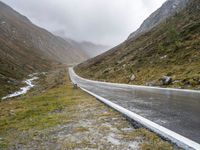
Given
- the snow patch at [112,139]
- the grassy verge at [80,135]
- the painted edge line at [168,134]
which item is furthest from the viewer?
the snow patch at [112,139]

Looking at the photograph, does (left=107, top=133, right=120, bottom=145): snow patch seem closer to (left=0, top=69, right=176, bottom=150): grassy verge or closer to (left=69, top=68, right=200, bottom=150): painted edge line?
(left=0, top=69, right=176, bottom=150): grassy verge

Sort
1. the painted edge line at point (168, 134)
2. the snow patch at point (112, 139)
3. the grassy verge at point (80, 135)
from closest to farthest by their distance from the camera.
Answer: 1. the painted edge line at point (168, 134)
2. the grassy verge at point (80, 135)
3. the snow patch at point (112, 139)

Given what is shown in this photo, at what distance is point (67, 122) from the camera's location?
12914 mm

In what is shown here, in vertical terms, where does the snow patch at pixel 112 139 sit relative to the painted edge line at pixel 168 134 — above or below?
below

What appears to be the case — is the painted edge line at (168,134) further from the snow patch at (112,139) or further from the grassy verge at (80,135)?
the snow patch at (112,139)

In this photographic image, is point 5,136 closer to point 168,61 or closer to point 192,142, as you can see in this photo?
point 192,142

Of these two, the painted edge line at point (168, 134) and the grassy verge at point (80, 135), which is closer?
the painted edge line at point (168, 134)

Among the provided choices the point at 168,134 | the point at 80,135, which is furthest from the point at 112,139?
the point at 168,134

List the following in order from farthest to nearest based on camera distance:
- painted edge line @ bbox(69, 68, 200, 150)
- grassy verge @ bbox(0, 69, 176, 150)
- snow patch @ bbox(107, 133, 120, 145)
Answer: snow patch @ bbox(107, 133, 120, 145) → grassy verge @ bbox(0, 69, 176, 150) → painted edge line @ bbox(69, 68, 200, 150)

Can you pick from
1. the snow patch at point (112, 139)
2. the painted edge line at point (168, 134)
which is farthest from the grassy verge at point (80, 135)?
the painted edge line at point (168, 134)

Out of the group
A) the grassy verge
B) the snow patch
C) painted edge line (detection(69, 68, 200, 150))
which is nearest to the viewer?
painted edge line (detection(69, 68, 200, 150))

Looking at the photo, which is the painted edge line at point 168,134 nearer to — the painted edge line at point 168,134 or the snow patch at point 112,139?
the painted edge line at point 168,134

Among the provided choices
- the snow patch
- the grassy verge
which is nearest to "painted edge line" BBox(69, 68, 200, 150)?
the grassy verge

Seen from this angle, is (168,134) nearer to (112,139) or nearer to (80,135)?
(112,139)
